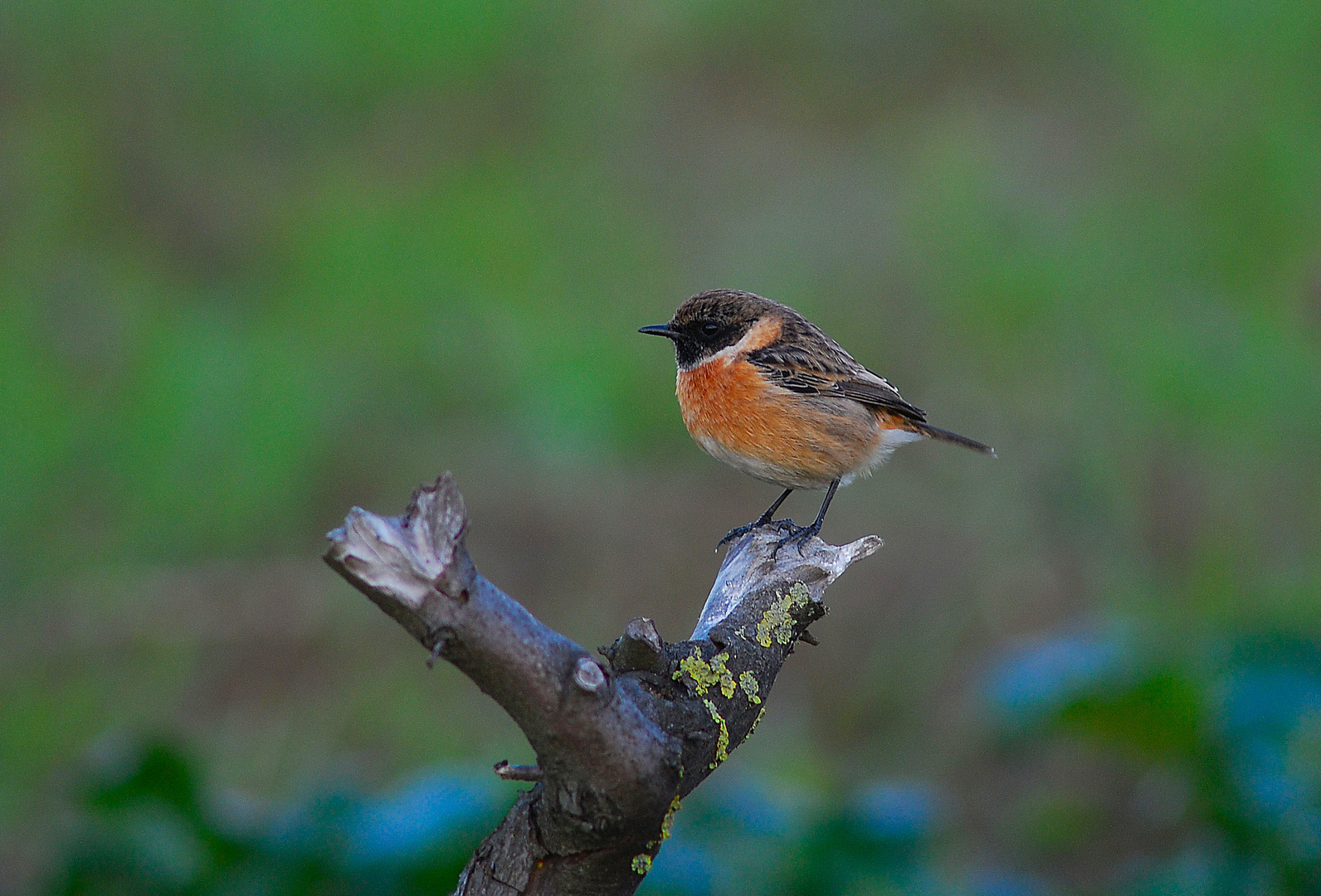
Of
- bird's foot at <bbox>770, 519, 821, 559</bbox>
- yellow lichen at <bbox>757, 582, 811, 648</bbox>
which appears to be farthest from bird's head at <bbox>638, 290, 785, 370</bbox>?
yellow lichen at <bbox>757, 582, 811, 648</bbox>

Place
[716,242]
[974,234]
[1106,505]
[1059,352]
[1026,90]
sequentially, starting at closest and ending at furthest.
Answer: [1106,505]
[1059,352]
[974,234]
[716,242]
[1026,90]

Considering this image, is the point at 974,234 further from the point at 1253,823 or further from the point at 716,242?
the point at 1253,823

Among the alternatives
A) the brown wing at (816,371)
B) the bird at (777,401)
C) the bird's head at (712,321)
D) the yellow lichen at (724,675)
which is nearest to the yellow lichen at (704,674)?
the yellow lichen at (724,675)

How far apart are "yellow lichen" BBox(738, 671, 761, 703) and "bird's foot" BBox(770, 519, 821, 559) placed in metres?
0.91

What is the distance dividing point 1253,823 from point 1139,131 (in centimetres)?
696

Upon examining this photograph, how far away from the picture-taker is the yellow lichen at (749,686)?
10.1 ft

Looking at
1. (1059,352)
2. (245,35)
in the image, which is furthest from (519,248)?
(1059,352)

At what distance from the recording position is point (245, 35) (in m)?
10.3

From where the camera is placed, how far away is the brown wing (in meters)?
5.41

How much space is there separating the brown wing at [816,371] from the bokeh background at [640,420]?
1.31 m

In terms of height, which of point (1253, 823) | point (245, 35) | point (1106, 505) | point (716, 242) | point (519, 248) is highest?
point (245, 35)

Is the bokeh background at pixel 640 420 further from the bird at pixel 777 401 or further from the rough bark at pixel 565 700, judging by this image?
the rough bark at pixel 565 700

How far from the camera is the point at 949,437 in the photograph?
535cm

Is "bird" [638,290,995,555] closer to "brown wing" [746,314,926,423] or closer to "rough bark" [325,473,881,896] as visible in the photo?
"brown wing" [746,314,926,423]
